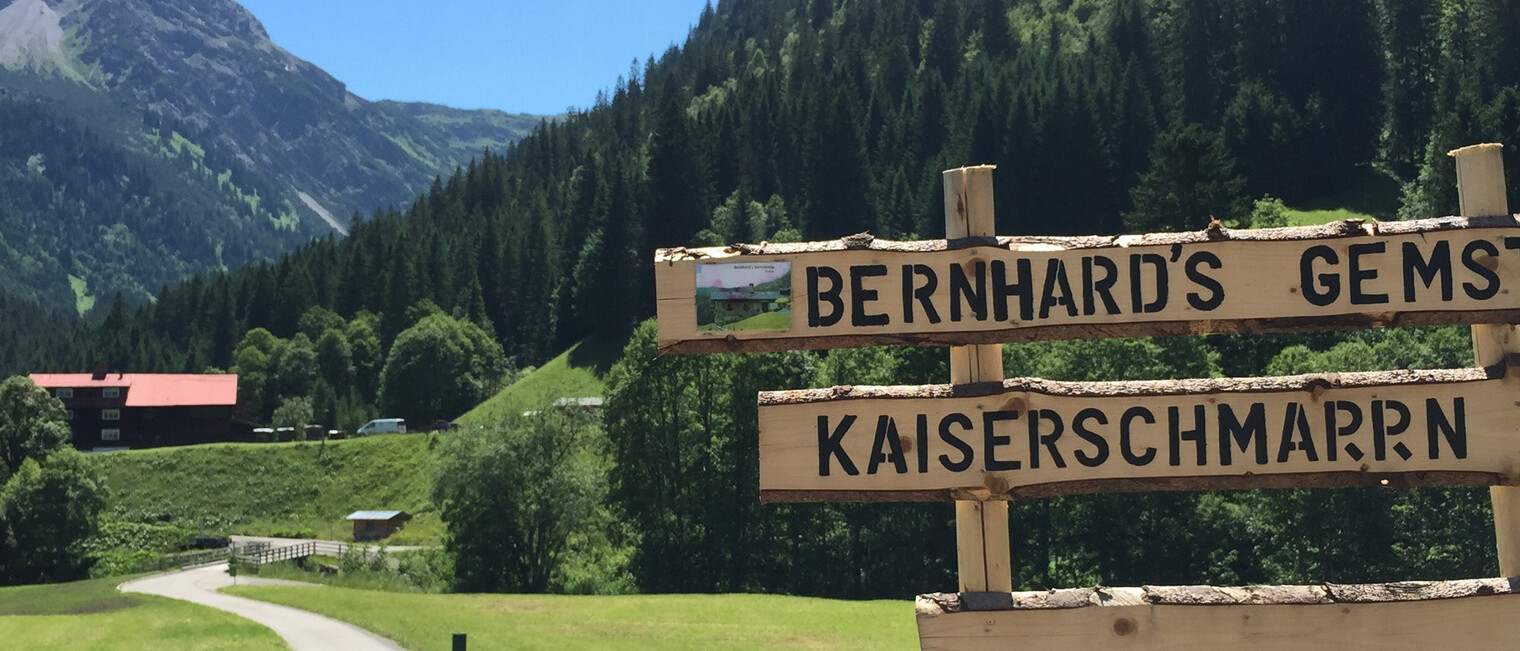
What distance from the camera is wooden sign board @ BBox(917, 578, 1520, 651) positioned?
6.42m

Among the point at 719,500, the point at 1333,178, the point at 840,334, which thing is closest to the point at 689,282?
the point at 840,334

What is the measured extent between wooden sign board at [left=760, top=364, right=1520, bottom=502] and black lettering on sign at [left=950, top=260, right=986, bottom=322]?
15.8 inches

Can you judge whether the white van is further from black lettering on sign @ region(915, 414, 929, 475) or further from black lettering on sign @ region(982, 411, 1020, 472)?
black lettering on sign @ region(982, 411, 1020, 472)

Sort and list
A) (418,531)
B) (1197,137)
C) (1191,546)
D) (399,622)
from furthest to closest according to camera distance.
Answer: (418,531), (1197,137), (1191,546), (399,622)

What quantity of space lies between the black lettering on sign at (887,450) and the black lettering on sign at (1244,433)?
Answer: 168cm

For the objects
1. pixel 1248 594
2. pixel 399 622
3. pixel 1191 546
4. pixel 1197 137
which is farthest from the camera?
pixel 1197 137

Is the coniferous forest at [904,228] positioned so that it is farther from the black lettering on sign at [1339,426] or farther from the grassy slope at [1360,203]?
the black lettering on sign at [1339,426]

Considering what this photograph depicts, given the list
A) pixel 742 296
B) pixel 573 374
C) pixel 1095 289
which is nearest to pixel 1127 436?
pixel 1095 289

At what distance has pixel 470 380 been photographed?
126 meters

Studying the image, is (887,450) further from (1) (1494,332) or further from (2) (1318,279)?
(1) (1494,332)

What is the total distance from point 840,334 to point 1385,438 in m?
2.89

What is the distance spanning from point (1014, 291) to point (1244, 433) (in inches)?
55.5

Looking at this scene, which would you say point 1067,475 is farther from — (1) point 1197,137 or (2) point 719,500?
(1) point 1197,137

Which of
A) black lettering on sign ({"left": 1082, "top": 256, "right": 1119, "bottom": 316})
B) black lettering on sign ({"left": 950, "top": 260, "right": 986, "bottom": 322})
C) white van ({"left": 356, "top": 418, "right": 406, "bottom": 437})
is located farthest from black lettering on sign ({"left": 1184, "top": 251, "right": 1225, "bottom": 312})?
white van ({"left": 356, "top": 418, "right": 406, "bottom": 437})
